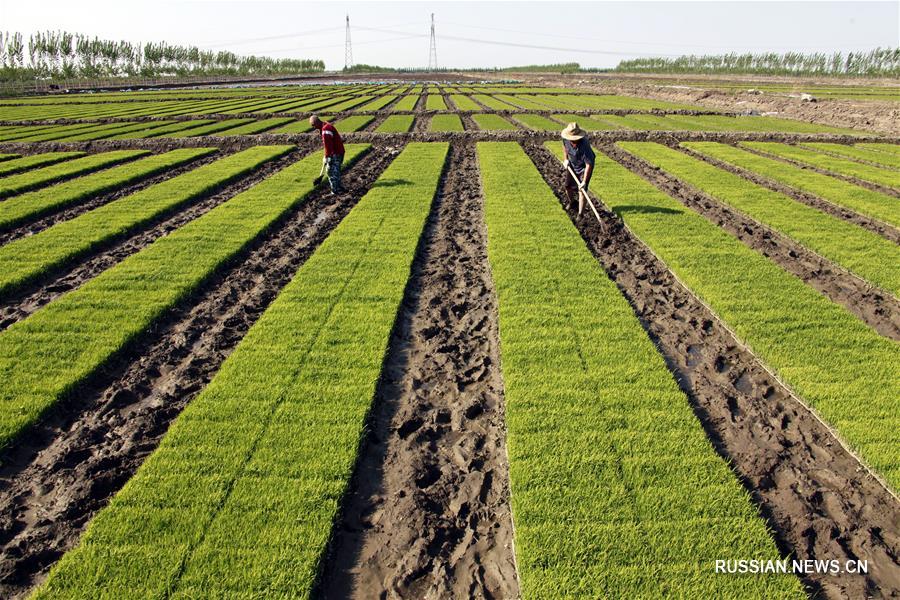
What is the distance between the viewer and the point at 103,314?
716 cm

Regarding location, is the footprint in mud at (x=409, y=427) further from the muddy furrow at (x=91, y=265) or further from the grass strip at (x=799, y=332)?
the muddy furrow at (x=91, y=265)

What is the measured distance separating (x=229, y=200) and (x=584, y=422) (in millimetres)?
11646

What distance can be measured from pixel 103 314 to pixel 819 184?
17912 millimetres

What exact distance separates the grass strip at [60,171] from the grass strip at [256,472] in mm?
12530

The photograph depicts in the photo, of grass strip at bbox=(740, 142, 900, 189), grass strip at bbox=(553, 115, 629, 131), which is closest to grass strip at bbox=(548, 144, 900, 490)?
grass strip at bbox=(740, 142, 900, 189)

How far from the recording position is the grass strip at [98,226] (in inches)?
351

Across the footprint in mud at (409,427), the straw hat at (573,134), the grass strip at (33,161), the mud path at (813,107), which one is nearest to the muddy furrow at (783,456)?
the footprint in mud at (409,427)

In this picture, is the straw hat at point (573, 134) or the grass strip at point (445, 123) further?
the grass strip at point (445, 123)

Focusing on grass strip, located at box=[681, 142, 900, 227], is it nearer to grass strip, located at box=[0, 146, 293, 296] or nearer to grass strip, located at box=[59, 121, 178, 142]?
grass strip, located at box=[0, 146, 293, 296]

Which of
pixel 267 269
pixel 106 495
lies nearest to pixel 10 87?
pixel 267 269

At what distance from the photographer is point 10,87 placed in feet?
221

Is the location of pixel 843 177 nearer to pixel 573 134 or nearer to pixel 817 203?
pixel 817 203

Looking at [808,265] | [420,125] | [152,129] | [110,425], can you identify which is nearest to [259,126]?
[152,129]

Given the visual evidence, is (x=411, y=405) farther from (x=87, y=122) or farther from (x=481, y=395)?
(x=87, y=122)
